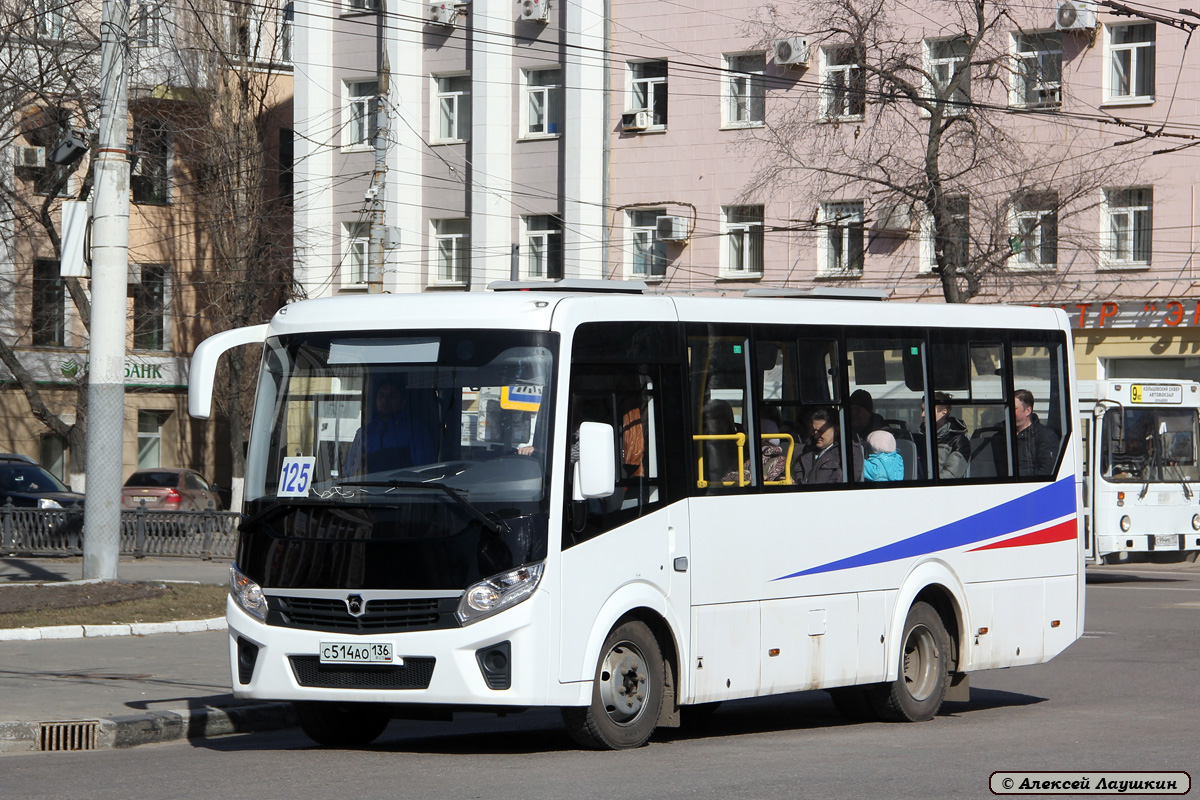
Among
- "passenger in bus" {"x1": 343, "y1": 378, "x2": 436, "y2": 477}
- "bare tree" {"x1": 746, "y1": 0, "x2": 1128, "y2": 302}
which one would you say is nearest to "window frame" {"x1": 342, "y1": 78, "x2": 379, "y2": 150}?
"bare tree" {"x1": 746, "y1": 0, "x2": 1128, "y2": 302}

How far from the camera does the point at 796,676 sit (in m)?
10.9

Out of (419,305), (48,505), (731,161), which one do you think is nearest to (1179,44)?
(731,161)

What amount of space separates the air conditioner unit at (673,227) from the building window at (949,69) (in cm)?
645

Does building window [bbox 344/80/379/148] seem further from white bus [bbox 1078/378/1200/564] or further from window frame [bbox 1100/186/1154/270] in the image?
white bus [bbox 1078/378/1200/564]

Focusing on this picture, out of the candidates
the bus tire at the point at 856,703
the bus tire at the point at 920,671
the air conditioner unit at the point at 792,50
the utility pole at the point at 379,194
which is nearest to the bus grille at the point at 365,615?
the bus tire at the point at 856,703

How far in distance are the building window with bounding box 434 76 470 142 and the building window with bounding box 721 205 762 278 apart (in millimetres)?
7140

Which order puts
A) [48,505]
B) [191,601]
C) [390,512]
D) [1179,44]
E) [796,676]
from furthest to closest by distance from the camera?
[1179,44], [48,505], [191,601], [796,676], [390,512]

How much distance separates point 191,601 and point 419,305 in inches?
369

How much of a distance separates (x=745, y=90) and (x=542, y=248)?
6.16m

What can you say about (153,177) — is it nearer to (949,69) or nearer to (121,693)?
(949,69)

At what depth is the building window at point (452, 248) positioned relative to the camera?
4294 centimetres

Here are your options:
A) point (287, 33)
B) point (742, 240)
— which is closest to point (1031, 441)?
point (742, 240)

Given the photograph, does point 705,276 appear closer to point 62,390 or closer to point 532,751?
point 62,390

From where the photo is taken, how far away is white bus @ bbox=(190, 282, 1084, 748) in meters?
9.40
